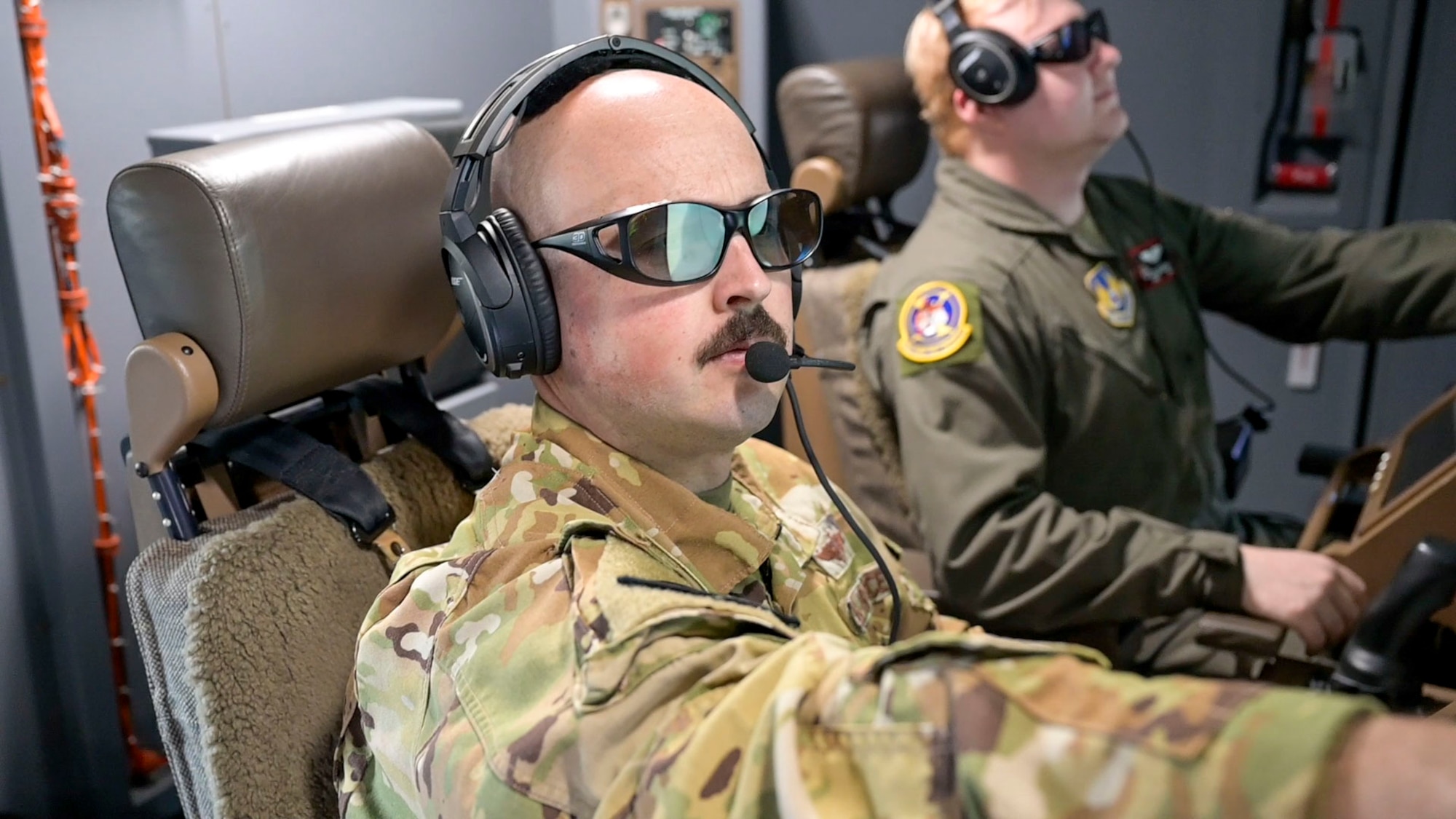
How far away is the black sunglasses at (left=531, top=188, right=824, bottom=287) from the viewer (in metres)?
0.81

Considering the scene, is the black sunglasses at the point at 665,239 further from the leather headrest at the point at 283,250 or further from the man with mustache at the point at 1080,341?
the man with mustache at the point at 1080,341

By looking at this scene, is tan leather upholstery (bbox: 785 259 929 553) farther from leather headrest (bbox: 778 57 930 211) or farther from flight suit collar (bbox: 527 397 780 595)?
flight suit collar (bbox: 527 397 780 595)

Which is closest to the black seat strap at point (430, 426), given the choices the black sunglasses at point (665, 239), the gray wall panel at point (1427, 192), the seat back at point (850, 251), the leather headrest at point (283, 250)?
the leather headrest at point (283, 250)

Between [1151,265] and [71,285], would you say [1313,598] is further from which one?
[71,285]

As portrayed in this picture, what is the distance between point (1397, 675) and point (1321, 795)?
63 cm

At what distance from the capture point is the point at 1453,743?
386mm

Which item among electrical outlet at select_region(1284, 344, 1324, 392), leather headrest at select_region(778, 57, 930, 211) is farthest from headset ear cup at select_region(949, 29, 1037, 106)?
electrical outlet at select_region(1284, 344, 1324, 392)

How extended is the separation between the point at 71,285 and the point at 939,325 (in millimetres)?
1136

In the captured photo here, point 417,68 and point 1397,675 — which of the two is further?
point 417,68

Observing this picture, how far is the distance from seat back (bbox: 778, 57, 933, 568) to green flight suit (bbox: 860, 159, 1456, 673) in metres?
0.07

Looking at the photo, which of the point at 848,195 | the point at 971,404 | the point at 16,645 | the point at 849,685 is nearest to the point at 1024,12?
the point at 848,195

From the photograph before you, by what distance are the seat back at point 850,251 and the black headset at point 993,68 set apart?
0.22 m

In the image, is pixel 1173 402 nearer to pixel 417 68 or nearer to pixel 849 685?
pixel 849 685

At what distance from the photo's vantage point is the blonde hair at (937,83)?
168cm
